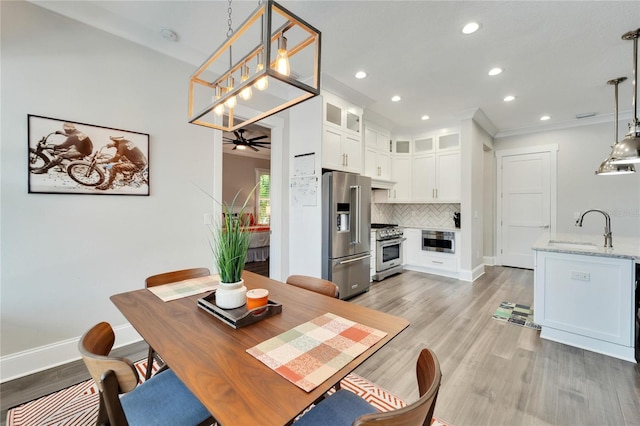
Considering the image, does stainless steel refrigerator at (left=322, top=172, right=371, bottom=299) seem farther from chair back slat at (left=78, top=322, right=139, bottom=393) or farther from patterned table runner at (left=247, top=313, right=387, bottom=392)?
chair back slat at (left=78, top=322, right=139, bottom=393)

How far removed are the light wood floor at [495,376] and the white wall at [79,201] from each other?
0.40 m

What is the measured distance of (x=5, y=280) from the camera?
1.91m

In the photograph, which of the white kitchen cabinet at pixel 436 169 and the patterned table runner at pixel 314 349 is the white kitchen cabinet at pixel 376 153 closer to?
the white kitchen cabinet at pixel 436 169

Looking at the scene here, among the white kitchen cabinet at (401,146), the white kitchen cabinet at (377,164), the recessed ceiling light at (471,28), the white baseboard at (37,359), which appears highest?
the recessed ceiling light at (471,28)

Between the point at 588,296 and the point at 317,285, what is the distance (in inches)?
99.2

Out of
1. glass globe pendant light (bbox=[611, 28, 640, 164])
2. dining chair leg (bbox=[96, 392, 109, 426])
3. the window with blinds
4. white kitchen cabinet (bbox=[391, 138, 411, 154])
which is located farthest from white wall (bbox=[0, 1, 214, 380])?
the window with blinds

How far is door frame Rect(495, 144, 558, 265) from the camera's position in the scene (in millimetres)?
5082

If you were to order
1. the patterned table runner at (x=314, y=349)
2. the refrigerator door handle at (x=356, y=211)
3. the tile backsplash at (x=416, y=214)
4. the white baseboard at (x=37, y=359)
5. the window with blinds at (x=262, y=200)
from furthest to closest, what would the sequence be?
the window with blinds at (x=262, y=200)
the tile backsplash at (x=416, y=214)
the refrigerator door handle at (x=356, y=211)
the white baseboard at (x=37, y=359)
the patterned table runner at (x=314, y=349)

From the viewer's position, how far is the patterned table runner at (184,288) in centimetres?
154

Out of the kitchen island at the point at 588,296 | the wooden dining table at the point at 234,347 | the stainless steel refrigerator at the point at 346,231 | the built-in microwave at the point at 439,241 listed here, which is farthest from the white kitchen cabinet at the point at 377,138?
the wooden dining table at the point at 234,347

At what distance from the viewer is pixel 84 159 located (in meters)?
2.19

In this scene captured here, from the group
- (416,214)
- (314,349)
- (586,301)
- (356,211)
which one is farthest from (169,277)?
(416,214)

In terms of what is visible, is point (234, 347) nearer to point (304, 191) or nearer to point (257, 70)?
point (257, 70)

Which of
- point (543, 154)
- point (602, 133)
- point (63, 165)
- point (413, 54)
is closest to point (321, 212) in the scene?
point (413, 54)
